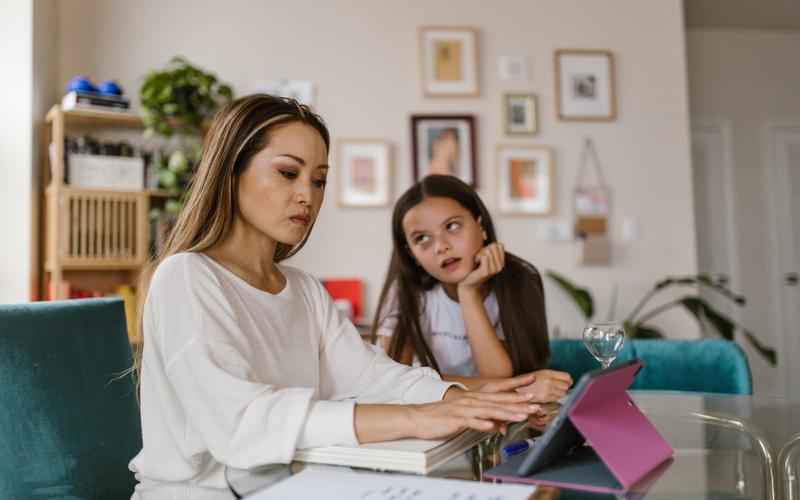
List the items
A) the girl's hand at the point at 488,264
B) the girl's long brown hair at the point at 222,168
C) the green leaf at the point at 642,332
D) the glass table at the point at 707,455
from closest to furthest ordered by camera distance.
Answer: the glass table at the point at 707,455 < the girl's long brown hair at the point at 222,168 < the girl's hand at the point at 488,264 < the green leaf at the point at 642,332

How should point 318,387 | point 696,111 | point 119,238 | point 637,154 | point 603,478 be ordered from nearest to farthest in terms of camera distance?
point 603,478
point 318,387
point 119,238
point 637,154
point 696,111

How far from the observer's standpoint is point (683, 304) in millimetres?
3752

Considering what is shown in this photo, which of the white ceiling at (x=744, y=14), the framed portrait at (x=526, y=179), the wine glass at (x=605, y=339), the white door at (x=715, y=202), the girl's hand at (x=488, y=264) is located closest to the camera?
the wine glass at (x=605, y=339)

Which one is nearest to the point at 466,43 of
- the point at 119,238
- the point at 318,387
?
the point at 119,238

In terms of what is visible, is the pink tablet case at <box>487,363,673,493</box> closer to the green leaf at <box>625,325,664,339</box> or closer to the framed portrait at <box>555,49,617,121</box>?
the green leaf at <box>625,325,664,339</box>

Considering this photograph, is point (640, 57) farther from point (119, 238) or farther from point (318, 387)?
point (318, 387)

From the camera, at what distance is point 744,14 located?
488cm

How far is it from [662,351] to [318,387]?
107cm

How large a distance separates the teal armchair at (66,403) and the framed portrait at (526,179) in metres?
2.75

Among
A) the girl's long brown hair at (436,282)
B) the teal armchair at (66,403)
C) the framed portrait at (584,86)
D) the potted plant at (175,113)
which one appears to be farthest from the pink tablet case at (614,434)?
the framed portrait at (584,86)

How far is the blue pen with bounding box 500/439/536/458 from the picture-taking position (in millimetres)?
959

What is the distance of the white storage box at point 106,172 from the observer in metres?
3.29

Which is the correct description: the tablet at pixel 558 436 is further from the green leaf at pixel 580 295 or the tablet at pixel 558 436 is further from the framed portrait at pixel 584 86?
the framed portrait at pixel 584 86

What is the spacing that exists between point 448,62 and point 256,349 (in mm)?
3056
